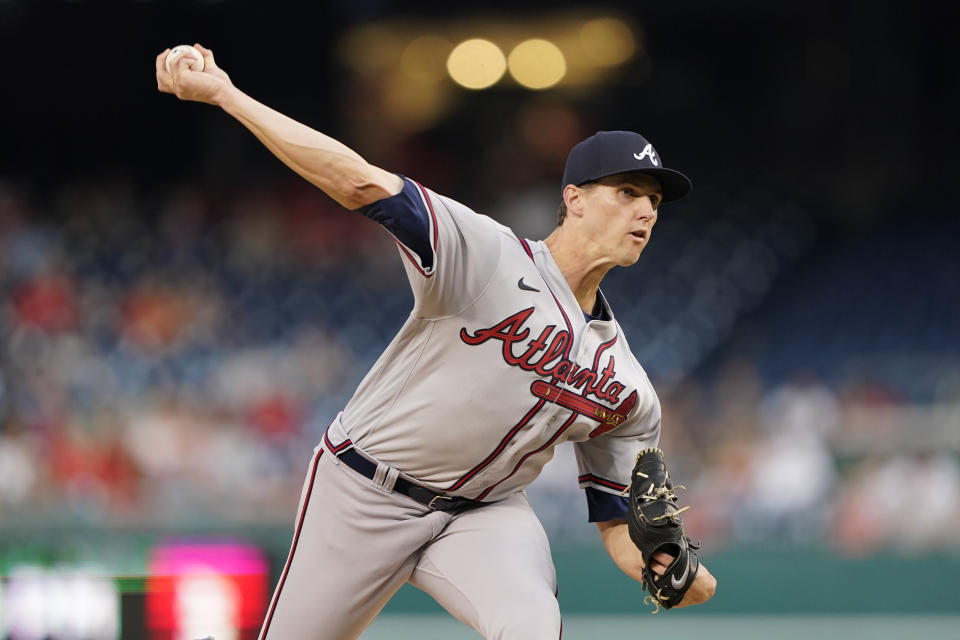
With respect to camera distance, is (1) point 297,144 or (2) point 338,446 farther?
(2) point 338,446

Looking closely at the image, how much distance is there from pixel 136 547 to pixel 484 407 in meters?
4.15

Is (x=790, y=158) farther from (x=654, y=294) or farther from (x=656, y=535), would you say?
(x=656, y=535)

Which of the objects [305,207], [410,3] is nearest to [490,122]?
[410,3]

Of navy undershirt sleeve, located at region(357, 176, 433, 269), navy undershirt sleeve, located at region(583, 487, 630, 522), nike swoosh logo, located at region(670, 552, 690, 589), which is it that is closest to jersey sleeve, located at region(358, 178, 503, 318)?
navy undershirt sleeve, located at region(357, 176, 433, 269)

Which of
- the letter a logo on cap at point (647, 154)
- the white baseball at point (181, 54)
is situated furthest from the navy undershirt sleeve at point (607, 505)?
the white baseball at point (181, 54)

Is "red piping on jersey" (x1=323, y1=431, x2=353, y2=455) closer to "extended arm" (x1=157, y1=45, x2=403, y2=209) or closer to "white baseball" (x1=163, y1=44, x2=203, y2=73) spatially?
"extended arm" (x1=157, y1=45, x2=403, y2=209)

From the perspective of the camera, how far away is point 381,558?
3018 millimetres

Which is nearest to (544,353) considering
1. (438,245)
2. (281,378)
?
(438,245)

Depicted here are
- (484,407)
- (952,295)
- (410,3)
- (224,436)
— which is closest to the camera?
(484,407)

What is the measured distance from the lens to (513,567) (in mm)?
2934

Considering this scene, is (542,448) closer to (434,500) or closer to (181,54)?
(434,500)

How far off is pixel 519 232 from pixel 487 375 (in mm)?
8671

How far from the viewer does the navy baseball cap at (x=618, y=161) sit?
3.03m

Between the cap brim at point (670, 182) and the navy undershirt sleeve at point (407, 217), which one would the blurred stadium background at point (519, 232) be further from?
the cap brim at point (670, 182)
